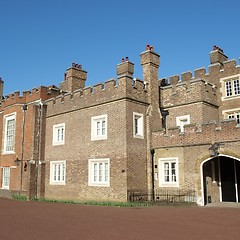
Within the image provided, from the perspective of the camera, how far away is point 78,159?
2247 centimetres

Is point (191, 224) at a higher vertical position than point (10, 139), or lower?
lower

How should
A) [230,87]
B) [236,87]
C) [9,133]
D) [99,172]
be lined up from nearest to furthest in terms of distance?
[99,172] → [236,87] → [230,87] → [9,133]

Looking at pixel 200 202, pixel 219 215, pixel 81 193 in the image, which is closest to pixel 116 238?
pixel 219 215

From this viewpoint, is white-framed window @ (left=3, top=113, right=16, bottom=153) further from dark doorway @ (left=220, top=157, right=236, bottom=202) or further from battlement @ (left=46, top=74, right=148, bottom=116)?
dark doorway @ (left=220, top=157, right=236, bottom=202)

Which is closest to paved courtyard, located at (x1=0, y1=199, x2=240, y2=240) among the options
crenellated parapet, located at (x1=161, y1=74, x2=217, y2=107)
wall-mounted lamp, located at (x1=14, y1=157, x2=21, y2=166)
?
crenellated parapet, located at (x1=161, y1=74, x2=217, y2=107)

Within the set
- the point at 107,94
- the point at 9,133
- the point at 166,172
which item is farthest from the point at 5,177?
the point at 166,172

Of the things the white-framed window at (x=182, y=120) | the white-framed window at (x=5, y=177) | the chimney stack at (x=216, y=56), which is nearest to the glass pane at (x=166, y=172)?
the white-framed window at (x=182, y=120)

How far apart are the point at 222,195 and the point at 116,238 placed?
13.2m

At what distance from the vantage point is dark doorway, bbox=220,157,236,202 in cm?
2006

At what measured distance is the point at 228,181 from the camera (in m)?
20.1

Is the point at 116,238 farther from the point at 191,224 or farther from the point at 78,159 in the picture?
the point at 78,159

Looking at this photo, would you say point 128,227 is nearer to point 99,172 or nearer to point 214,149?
point 214,149

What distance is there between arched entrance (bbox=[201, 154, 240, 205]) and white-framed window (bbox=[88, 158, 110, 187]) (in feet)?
20.0

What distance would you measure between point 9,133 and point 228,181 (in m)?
Answer: 19.1
